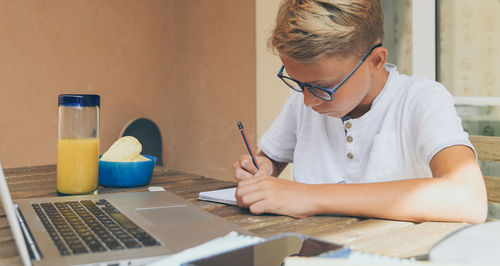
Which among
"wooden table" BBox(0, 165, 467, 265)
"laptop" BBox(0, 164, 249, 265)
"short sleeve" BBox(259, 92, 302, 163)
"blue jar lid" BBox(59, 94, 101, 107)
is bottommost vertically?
"wooden table" BBox(0, 165, 467, 265)

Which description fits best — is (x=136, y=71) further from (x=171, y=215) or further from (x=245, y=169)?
(x=171, y=215)

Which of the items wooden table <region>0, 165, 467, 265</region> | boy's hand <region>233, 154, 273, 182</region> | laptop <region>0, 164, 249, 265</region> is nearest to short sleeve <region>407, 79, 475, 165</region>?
wooden table <region>0, 165, 467, 265</region>

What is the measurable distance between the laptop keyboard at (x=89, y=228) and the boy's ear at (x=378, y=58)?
2.34 feet

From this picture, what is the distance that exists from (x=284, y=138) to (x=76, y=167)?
67 cm

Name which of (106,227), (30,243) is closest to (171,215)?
(106,227)

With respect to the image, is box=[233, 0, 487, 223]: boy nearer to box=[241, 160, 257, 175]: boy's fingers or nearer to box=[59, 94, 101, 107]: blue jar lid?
box=[241, 160, 257, 175]: boy's fingers

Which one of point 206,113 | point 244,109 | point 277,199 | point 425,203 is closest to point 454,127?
point 425,203

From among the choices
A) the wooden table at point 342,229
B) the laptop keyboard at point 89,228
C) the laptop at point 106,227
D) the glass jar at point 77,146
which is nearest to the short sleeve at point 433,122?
the wooden table at point 342,229

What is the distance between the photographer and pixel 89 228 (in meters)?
0.73

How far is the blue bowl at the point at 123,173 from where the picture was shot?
1.19 m

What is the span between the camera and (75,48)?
280cm

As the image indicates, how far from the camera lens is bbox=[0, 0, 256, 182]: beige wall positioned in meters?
2.62

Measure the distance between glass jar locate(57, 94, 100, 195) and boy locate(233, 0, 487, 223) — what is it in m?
0.39

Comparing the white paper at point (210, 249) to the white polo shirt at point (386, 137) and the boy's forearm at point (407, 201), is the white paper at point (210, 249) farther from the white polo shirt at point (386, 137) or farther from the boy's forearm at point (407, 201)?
the white polo shirt at point (386, 137)
